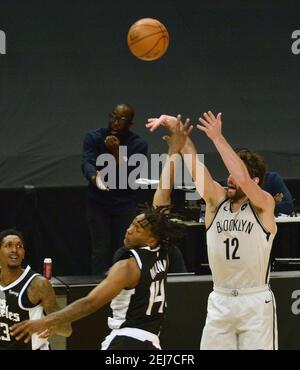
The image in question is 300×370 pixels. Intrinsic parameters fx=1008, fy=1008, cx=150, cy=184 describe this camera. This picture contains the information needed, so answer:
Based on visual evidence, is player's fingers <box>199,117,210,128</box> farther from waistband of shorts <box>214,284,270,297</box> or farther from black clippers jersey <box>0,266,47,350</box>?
black clippers jersey <box>0,266,47,350</box>

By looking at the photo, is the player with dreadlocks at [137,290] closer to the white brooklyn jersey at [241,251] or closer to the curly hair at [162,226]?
the curly hair at [162,226]

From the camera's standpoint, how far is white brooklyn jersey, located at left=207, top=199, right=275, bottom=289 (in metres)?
6.52

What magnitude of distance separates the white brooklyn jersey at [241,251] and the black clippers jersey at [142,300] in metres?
0.66

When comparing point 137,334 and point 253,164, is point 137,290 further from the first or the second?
point 253,164

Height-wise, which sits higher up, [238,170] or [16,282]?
[238,170]

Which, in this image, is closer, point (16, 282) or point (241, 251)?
point (241, 251)

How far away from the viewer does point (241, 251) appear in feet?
21.4

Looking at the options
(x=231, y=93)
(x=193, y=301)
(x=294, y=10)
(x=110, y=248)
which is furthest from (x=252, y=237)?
(x=294, y=10)

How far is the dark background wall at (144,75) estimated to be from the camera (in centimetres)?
1159

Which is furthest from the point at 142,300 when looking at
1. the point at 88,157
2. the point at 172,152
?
the point at 88,157

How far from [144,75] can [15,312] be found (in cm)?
570

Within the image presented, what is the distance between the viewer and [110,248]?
9070 millimetres

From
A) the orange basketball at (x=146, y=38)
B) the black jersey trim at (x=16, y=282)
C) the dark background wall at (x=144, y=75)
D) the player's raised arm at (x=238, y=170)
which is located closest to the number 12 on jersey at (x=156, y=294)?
the player's raised arm at (x=238, y=170)

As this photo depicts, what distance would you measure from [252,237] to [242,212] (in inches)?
7.1
